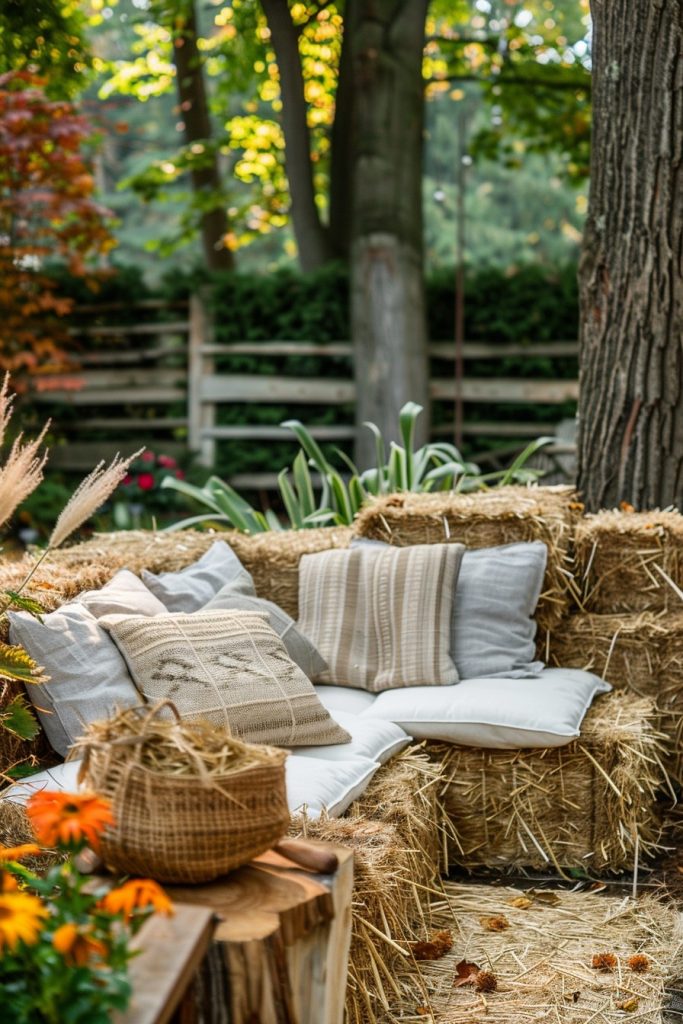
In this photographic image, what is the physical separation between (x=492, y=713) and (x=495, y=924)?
21.0 inches

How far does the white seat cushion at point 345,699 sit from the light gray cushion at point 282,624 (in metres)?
0.07

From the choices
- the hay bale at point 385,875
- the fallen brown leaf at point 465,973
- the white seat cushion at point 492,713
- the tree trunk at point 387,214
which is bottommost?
the fallen brown leaf at point 465,973

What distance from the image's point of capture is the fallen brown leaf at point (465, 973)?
7.54ft

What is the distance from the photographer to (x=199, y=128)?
27.4 ft

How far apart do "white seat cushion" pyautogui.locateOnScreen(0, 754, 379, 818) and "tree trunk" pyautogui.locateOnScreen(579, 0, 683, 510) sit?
5.86ft

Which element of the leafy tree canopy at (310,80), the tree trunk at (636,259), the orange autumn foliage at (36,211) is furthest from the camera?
the leafy tree canopy at (310,80)

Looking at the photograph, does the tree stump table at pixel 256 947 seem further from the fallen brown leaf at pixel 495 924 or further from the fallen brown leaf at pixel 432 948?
the fallen brown leaf at pixel 495 924

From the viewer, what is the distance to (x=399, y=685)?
10.6 feet

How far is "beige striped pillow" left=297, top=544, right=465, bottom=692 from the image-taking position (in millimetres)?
3230

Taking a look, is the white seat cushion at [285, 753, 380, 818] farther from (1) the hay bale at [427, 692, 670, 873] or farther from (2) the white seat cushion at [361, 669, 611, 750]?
(1) the hay bale at [427, 692, 670, 873]

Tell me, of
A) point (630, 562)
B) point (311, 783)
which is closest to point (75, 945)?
point (311, 783)

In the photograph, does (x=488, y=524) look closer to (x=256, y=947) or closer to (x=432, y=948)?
(x=432, y=948)

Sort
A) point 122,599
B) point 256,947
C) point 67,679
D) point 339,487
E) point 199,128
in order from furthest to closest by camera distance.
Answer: point 199,128
point 339,487
point 122,599
point 67,679
point 256,947

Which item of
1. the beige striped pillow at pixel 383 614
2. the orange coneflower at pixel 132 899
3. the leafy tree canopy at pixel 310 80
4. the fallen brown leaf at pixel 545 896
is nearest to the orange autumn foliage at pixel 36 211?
the leafy tree canopy at pixel 310 80
